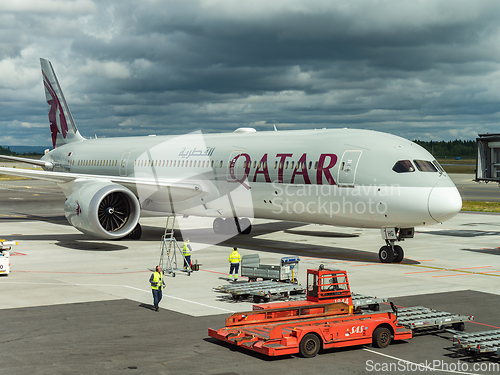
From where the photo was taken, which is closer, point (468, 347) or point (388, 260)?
point (468, 347)

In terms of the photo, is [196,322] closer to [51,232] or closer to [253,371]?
[253,371]

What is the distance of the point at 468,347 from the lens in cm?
1255

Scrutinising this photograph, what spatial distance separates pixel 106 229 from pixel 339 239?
12920 mm

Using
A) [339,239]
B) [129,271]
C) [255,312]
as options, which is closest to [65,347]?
[255,312]

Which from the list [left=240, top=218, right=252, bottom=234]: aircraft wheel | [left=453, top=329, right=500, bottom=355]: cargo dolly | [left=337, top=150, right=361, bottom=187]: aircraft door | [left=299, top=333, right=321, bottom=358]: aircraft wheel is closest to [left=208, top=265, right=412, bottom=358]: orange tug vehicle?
[left=299, top=333, right=321, bottom=358]: aircraft wheel

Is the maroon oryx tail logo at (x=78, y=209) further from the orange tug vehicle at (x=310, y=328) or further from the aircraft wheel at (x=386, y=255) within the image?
the orange tug vehicle at (x=310, y=328)

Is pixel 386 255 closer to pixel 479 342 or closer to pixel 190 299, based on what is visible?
pixel 190 299

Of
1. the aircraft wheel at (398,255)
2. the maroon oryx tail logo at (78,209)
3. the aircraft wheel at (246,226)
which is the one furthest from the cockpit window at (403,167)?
the maroon oryx tail logo at (78,209)

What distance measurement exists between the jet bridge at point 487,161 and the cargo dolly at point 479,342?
21633mm

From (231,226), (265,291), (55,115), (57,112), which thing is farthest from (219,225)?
(55,115)

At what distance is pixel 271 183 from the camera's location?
26.9 m

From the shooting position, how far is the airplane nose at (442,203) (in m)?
22.4

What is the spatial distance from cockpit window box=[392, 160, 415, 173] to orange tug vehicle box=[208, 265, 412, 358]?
9.49m

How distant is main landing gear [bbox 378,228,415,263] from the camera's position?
24.1m
